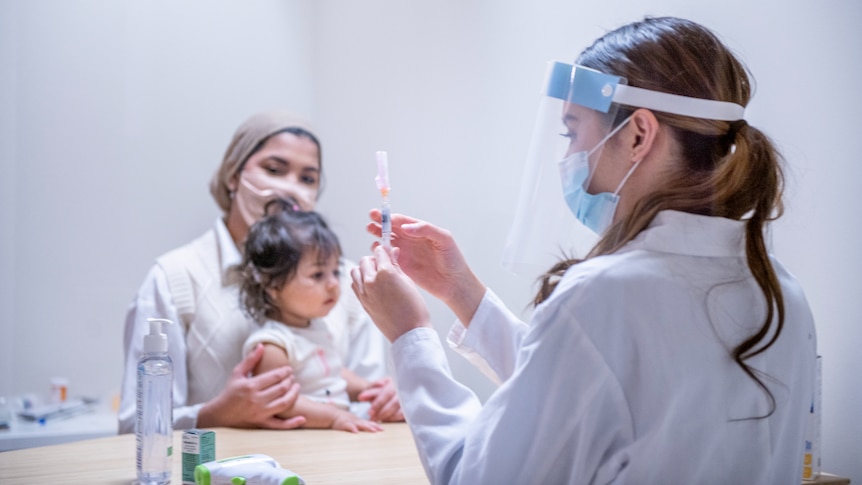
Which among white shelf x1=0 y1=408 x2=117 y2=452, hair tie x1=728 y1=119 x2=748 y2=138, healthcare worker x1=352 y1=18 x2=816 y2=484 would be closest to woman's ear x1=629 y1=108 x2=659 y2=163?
healthcare worker x1=352 y1=18 x2=816 y2=484

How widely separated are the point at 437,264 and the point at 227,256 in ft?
3.61

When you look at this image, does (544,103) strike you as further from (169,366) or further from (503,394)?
(169,366)

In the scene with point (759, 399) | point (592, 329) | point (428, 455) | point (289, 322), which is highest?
point (592, 329)

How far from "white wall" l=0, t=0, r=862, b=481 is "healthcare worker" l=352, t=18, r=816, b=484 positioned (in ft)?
2.60

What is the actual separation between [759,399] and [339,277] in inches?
62.2

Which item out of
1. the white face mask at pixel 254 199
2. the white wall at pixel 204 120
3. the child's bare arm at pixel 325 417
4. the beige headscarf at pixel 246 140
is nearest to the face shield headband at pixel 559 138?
the white wall at pixel 204 120

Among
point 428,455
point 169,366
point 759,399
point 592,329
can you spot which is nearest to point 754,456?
point 759,399

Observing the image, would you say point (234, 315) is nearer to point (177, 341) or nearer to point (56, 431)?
point (177, 341)

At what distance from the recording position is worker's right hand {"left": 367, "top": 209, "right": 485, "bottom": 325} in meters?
1.67

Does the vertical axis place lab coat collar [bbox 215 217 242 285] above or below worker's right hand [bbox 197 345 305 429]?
above

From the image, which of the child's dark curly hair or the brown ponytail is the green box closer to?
the brown ponytail

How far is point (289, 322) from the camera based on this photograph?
2.43 meters

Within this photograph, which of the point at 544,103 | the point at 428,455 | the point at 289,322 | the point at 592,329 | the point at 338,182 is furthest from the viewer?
the point at 338,182

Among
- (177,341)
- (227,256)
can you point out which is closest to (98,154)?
(227,256)
